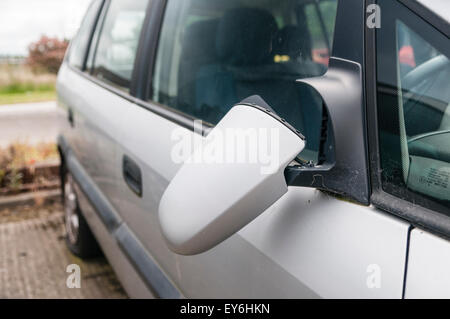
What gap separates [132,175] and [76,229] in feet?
5.17

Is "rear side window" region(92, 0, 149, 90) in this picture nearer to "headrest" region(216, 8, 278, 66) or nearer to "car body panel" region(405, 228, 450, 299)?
"headrest" region(216, 8, 278, 66)

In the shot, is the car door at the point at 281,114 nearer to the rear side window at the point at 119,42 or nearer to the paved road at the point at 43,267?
the rear side window at the point at 119,42

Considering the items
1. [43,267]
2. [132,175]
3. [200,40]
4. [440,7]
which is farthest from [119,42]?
[440,7]

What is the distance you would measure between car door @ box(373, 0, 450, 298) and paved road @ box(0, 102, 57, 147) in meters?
6.88

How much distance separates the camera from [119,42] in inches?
101

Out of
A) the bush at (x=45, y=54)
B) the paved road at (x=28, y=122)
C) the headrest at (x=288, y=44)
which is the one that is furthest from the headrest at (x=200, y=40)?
the bush at (x=45, y=54)

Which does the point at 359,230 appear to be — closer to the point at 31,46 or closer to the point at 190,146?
the point at 190,146

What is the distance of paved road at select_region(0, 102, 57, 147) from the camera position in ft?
26.5

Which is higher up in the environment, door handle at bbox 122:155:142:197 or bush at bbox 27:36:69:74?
door handle at bbox 122:155:142:197

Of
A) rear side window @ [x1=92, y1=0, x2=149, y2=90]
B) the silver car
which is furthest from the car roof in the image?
rear side window @ [x1=92, y1=0, x2=149, y2=90]

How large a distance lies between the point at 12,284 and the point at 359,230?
2.84 metres

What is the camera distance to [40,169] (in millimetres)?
4926

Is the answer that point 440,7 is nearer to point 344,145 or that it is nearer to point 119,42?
point 344,145

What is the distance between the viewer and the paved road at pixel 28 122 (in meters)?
8.09
